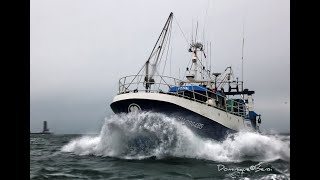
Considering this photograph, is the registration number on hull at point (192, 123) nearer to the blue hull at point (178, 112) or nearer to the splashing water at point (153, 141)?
the blue hull at point (178, 112)

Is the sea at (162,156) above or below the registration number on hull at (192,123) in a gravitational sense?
below

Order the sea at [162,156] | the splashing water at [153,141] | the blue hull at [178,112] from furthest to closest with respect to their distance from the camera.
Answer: the blue hull at [178,112] < the splashing water at [153,141] < the sea at [162,156]

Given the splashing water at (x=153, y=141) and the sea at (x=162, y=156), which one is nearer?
the sea at (x=162, y=156)

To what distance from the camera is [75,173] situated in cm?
1284

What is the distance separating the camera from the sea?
1303 cm

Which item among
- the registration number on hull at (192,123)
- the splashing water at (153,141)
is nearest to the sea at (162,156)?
the splashing water at (153,141)

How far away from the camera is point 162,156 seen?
1772cm

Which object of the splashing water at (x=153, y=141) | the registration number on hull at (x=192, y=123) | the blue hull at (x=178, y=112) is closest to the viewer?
the splashing water at (x=153, y=141)

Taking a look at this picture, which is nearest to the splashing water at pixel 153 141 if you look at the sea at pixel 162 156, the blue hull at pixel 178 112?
the sea at pixel 162 156

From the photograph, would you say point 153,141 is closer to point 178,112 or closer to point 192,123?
point 178,112

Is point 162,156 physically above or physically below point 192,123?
below

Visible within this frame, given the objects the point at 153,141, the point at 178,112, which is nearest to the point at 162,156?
the point at 153,141

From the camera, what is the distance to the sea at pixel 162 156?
42.8ft
